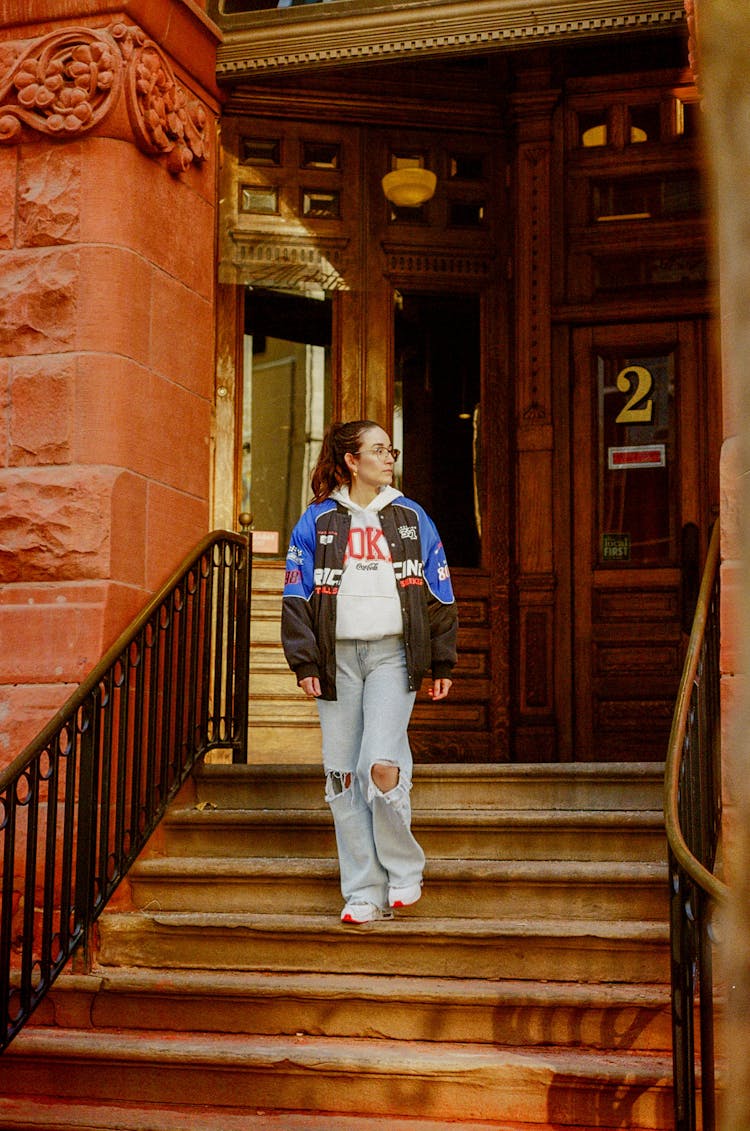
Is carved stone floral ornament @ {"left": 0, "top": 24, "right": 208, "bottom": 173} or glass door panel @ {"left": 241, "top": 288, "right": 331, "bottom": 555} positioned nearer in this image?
carved stone floral ornament @ {"left": 0, "top": 24, "right": 208, "bottom": 173}

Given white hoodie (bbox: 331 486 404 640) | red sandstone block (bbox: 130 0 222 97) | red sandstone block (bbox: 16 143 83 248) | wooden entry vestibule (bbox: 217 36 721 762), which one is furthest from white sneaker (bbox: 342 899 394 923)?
red sandstone block (bbox: 130 0 222 97)

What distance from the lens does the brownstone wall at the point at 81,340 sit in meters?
5.33

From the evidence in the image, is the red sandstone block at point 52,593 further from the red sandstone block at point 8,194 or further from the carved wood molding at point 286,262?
the carved wood molding at point 286,262

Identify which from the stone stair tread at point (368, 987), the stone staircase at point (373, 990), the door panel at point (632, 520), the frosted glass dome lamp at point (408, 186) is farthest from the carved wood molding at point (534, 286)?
the stone stair tread at point (368, 987)

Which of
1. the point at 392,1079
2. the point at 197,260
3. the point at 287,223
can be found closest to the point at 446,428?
the point at 287,223

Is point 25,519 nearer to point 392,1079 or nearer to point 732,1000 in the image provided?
point 392,1079

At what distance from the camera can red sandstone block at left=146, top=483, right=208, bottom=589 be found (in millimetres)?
5656

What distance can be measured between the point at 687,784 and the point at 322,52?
398cm

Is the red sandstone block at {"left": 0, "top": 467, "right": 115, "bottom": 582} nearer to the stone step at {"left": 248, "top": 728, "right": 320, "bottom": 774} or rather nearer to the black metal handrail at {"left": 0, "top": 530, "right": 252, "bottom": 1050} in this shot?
the black metal handrail at {"left": 0, "top": 530, "right": 252, "bottom": 1050}

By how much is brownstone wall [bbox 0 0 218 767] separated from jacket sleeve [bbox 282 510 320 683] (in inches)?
31.6

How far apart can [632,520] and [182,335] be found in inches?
106

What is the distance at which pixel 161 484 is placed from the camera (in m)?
5.75

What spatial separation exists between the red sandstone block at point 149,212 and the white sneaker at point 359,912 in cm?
260

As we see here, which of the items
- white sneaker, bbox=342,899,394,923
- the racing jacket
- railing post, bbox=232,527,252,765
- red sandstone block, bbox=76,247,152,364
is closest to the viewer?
white sneaker, bbox=342,899,394,923
